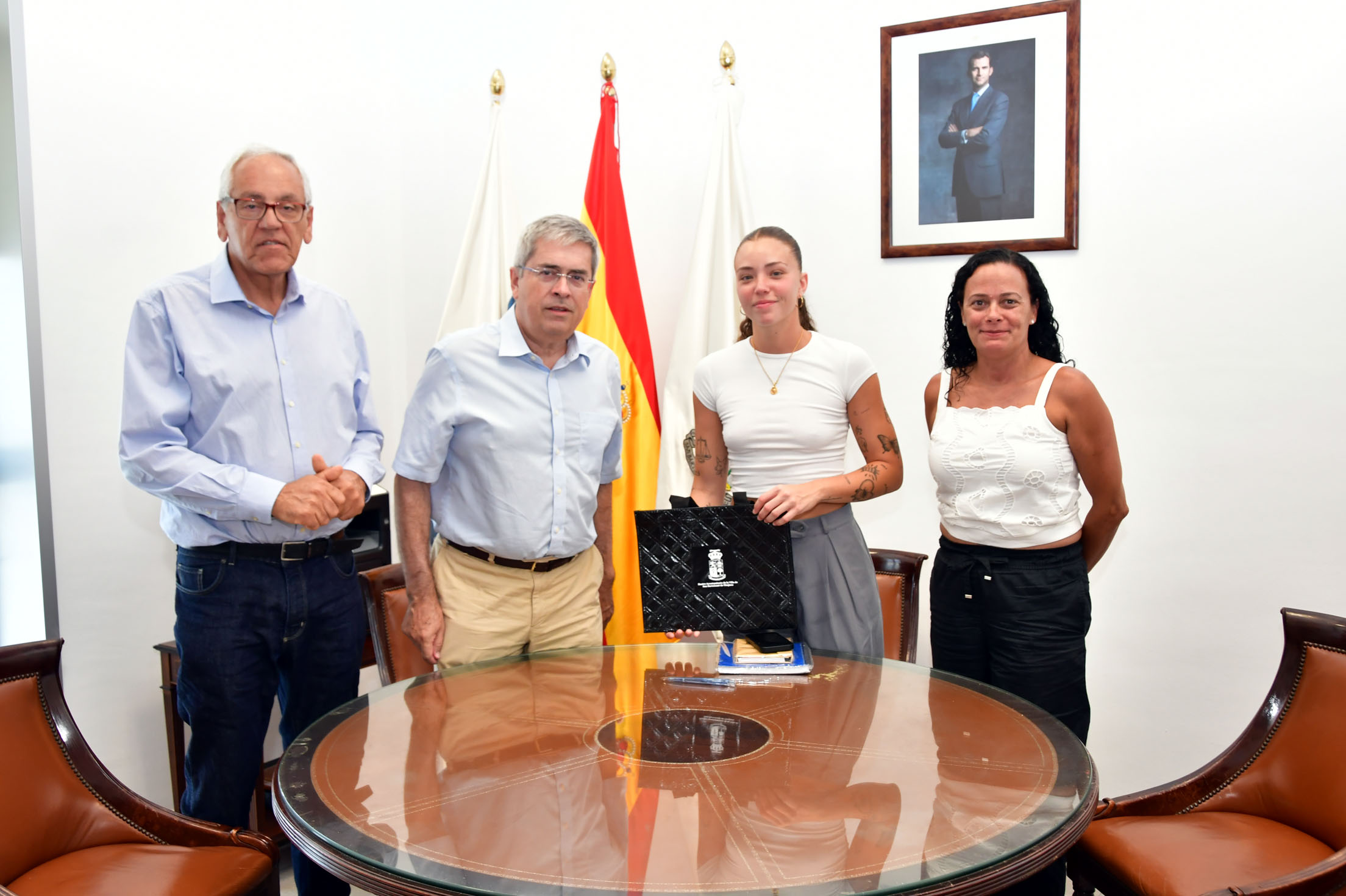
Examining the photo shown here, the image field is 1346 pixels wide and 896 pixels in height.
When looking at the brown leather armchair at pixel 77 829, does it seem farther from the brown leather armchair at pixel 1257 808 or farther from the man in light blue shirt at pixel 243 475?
the brown leather armchair at pixel 1257 808

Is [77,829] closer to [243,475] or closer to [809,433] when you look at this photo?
[243,475]

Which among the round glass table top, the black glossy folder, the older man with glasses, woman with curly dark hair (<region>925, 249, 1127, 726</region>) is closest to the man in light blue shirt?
the older man with glasses

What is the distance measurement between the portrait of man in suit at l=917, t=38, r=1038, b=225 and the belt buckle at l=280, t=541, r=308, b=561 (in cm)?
221

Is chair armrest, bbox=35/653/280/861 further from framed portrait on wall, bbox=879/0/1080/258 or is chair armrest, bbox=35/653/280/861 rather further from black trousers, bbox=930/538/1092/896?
framed portrait on wall, bbox=879/0/1080/258

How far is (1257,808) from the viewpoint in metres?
2.01

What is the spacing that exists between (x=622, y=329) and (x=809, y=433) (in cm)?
132

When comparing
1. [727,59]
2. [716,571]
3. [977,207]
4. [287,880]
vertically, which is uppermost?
[727,59]

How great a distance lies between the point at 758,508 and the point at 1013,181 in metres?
1.65

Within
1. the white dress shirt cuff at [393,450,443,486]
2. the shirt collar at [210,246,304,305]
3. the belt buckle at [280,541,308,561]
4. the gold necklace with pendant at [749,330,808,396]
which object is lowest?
the belt buckle at [280,541,308,561]

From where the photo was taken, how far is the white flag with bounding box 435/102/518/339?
3.60 metres

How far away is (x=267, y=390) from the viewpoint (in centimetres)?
220

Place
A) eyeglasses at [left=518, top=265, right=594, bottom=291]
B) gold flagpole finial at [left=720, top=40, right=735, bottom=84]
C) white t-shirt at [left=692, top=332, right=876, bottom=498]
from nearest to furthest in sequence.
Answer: eyeglasses at [left=518, top=265, right=594, bottom=291] → white t-shirt at [left=692, top=332, right=876, bottom=498] → gold flagpole finial at [left=720, top=40, right=735, bottom=84]

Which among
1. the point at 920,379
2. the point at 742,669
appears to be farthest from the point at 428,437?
the point at 920,379

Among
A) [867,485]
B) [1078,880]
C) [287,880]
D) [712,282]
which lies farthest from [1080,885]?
[287,880]
